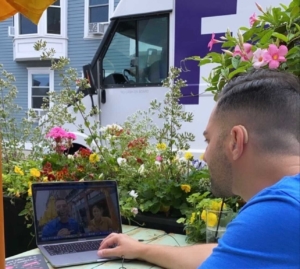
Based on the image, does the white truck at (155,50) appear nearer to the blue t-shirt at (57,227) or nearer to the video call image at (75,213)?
the video call image at (75,213)

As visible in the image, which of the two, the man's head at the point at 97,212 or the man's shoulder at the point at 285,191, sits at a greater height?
the man's shoulder at the point at 285,191

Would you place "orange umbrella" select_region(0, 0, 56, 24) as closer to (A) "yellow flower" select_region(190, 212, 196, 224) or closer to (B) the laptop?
(B) the laptop

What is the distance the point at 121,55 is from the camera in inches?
213

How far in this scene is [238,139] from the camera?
1162 mm

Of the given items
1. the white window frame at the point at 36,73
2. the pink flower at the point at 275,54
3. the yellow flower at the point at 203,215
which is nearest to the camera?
the pink flower at the point at 275,54

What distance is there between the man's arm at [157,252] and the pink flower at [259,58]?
0.72 meters

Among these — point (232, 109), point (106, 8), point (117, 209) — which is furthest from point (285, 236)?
point (106, 8)

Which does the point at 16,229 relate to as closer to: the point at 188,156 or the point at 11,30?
the point at 188,156

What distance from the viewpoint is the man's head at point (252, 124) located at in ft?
3.74

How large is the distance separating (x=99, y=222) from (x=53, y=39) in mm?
11936

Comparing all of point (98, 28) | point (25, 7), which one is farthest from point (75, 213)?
point (98, 28)

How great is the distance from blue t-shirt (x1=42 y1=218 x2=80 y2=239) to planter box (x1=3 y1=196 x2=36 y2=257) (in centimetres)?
87

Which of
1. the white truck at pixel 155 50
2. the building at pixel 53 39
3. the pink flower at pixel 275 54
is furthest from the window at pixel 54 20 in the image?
the pink flower at pixel 275 54

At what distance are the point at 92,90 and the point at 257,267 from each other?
484 cm
